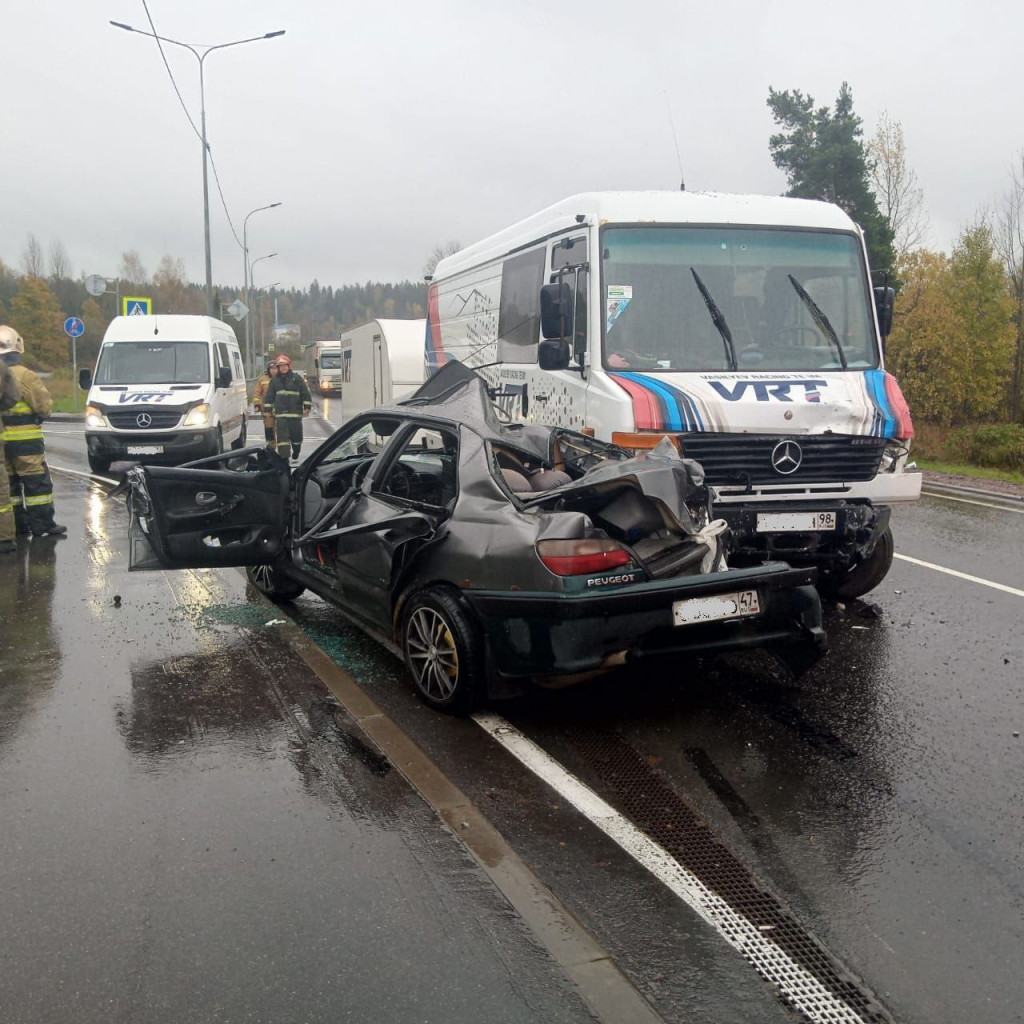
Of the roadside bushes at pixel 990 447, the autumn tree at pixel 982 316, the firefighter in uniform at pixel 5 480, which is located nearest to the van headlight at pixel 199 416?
the firefighter in uniform at pixel 5 480

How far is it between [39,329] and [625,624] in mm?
68819

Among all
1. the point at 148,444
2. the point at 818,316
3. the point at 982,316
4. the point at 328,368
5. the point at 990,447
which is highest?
the point at 982,316

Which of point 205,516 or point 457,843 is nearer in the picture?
point 457,843

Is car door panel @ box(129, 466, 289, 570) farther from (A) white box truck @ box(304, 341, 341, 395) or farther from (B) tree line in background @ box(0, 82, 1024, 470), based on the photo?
(A) white box truck @ box(304, 341, 341, 395)

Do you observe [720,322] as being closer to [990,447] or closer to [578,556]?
[578,556]

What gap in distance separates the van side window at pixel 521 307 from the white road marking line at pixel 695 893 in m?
4.20

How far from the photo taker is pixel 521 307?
841 centimetres

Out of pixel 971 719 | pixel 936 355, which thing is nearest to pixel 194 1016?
pixel 971 719

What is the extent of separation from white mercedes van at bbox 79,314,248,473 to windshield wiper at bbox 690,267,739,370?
10.6 meters

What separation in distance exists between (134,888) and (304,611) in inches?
147

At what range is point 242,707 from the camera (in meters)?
5.01

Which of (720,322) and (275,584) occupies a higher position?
(720,322)

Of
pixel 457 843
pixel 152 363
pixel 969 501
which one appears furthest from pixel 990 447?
pixel 457 843

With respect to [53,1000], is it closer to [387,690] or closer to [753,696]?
[387,690]
